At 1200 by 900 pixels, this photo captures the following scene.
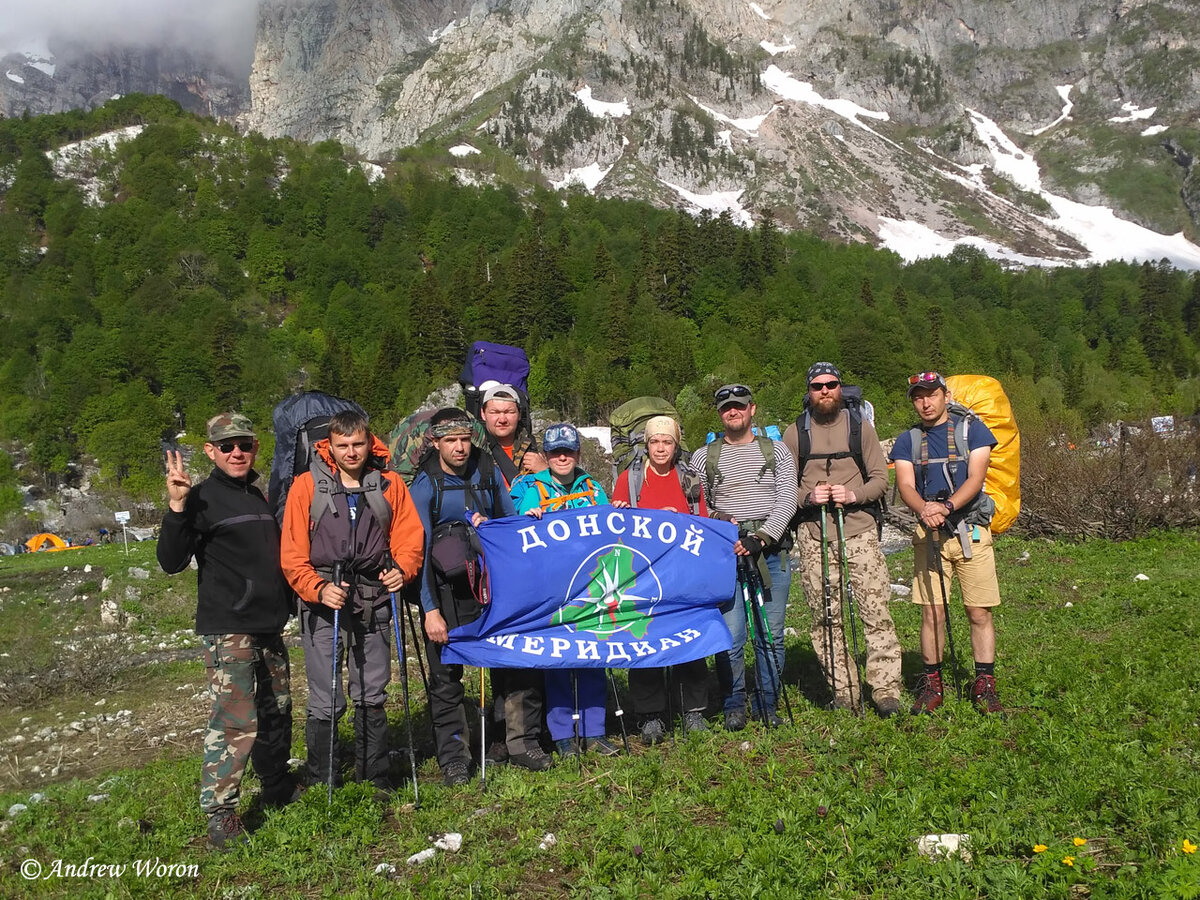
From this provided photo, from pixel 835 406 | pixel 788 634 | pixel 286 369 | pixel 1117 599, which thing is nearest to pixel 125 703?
pixel 788 634

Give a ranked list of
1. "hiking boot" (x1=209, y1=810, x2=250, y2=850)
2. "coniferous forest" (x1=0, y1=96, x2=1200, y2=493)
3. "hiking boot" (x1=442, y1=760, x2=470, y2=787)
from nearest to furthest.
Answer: "hiking boot" (x1=209, y1=810, x2=250, y2=850) < "hiking boot" (x1=442, y1=760, x2=470, y2=787) < "coniferous forest" (x1=0, y1=96, x2=1200, y2=493)

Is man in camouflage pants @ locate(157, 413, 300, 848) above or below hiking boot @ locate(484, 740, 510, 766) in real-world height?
above

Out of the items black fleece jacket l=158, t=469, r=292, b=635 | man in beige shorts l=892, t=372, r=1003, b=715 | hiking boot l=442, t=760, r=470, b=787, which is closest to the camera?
black fleece jacket l=158, t=469, r=292, b=635

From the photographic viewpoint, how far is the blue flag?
21.4 feet

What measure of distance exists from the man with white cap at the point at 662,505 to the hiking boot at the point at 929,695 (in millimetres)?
1881

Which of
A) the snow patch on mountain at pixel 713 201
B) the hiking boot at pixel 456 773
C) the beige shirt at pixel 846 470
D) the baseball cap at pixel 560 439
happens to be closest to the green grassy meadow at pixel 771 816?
the hiking boot at pixel 456 773

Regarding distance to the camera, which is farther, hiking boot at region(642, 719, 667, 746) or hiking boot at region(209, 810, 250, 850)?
hiking boot at region(642, 719, 667, 746)

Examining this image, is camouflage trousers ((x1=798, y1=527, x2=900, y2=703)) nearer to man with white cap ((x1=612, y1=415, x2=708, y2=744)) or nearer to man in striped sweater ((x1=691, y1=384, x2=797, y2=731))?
man in striped sweater ((x1=691, y1=384, x2=797, y2=731))

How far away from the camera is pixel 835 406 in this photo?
6.96 meters

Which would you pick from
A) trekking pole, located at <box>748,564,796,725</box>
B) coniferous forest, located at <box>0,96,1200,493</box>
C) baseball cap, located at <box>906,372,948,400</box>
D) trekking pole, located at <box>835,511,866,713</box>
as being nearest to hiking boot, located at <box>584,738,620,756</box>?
trekking pole, located at <box>748,564,796,725</box>

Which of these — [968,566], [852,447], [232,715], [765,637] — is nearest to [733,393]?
[852,447]

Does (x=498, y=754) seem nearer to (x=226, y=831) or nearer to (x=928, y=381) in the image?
(x=226, y=831)

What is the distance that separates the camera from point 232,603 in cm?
573

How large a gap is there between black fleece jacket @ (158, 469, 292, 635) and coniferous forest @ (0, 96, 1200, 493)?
7793 cm
